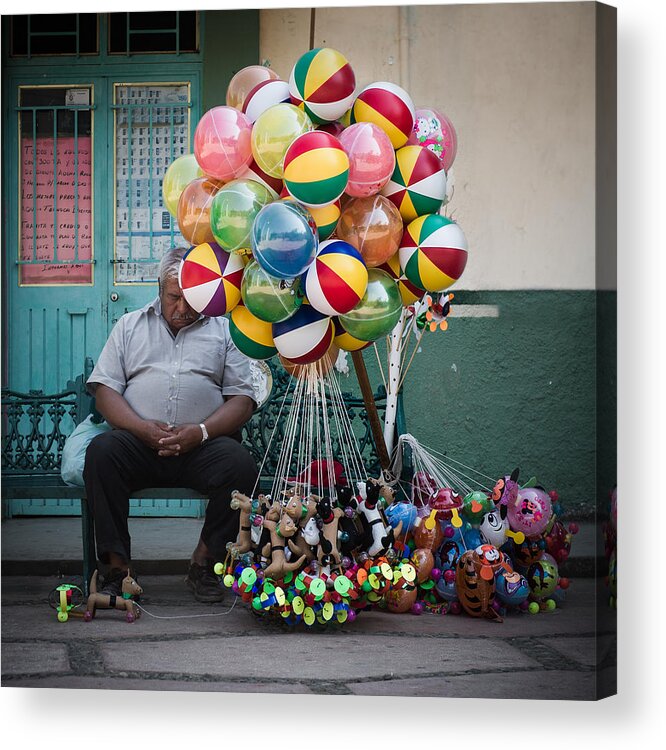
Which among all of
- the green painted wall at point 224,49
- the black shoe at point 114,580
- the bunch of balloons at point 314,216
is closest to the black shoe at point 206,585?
the black shoe at point 114,580

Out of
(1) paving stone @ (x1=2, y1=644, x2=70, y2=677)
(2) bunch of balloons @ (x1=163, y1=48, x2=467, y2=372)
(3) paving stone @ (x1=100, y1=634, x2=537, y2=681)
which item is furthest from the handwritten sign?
(3) paving stone @ (x1=100, y1=634, x2=537, y2=681)

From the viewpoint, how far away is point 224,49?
4.55 m

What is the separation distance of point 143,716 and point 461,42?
2530 millimetres

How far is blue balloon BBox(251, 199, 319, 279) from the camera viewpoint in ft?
10.6

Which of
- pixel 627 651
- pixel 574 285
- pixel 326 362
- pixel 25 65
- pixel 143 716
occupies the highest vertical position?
pixel 25 65

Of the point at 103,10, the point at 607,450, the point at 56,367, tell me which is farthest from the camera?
the point at 56,367

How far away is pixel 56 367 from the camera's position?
4395 mm

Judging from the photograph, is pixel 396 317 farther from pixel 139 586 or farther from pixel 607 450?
pixel 139 586

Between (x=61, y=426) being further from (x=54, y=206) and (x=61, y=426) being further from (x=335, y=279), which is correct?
(x=335, y=279)

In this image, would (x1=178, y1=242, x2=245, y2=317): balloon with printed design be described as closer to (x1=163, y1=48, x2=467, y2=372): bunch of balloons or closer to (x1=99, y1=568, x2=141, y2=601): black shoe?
(x1=163, y1=48, x2=467, y2=372): bunch of balloons

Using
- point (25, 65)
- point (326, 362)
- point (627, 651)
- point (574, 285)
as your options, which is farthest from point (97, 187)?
point (627, 651)

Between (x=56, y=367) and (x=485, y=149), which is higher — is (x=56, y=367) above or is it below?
below

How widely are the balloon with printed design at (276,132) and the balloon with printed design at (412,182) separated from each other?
30 cm

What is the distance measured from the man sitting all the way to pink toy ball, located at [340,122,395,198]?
1068 millimetres
